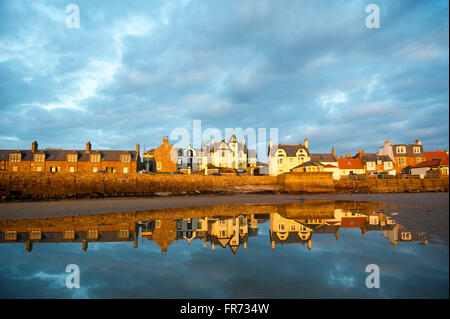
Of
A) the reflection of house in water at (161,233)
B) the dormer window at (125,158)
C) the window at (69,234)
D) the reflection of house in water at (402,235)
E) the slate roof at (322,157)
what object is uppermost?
the slate roof at (322,157)

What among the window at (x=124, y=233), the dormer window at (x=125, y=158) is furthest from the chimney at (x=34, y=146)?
the window at (x=124, y=233)

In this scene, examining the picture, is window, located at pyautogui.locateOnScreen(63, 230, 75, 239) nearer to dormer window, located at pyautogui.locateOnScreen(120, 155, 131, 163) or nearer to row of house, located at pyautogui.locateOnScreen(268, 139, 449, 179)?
dormer window, located at pyautogui.locateOnScreen(120, 155, 131, 163)

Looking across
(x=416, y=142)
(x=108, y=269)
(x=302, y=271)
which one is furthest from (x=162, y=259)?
(x=416, y=142)

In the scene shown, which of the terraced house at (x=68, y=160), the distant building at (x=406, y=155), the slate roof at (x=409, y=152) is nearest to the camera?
the terraced house at (x=68, y=160)

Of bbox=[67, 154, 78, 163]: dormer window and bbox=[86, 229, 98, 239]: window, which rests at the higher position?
bbox=[67, 154, 78, 163]: dormer window

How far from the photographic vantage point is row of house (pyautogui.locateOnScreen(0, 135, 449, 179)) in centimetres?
4850

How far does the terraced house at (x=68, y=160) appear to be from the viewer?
157ft

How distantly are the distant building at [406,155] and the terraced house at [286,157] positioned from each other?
21.7 meters

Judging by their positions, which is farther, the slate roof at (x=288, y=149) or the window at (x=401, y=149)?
the slate roof at (x=288, y=149)

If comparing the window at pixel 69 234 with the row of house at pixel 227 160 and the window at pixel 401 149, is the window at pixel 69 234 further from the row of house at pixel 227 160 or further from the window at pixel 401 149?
the window at pixel 401 149

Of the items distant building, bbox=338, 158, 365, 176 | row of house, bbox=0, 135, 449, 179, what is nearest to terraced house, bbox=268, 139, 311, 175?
row of house, bbox=0, 135, 449, 179

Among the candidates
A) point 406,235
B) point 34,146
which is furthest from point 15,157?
point 406,235

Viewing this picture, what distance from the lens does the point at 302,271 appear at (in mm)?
6289
